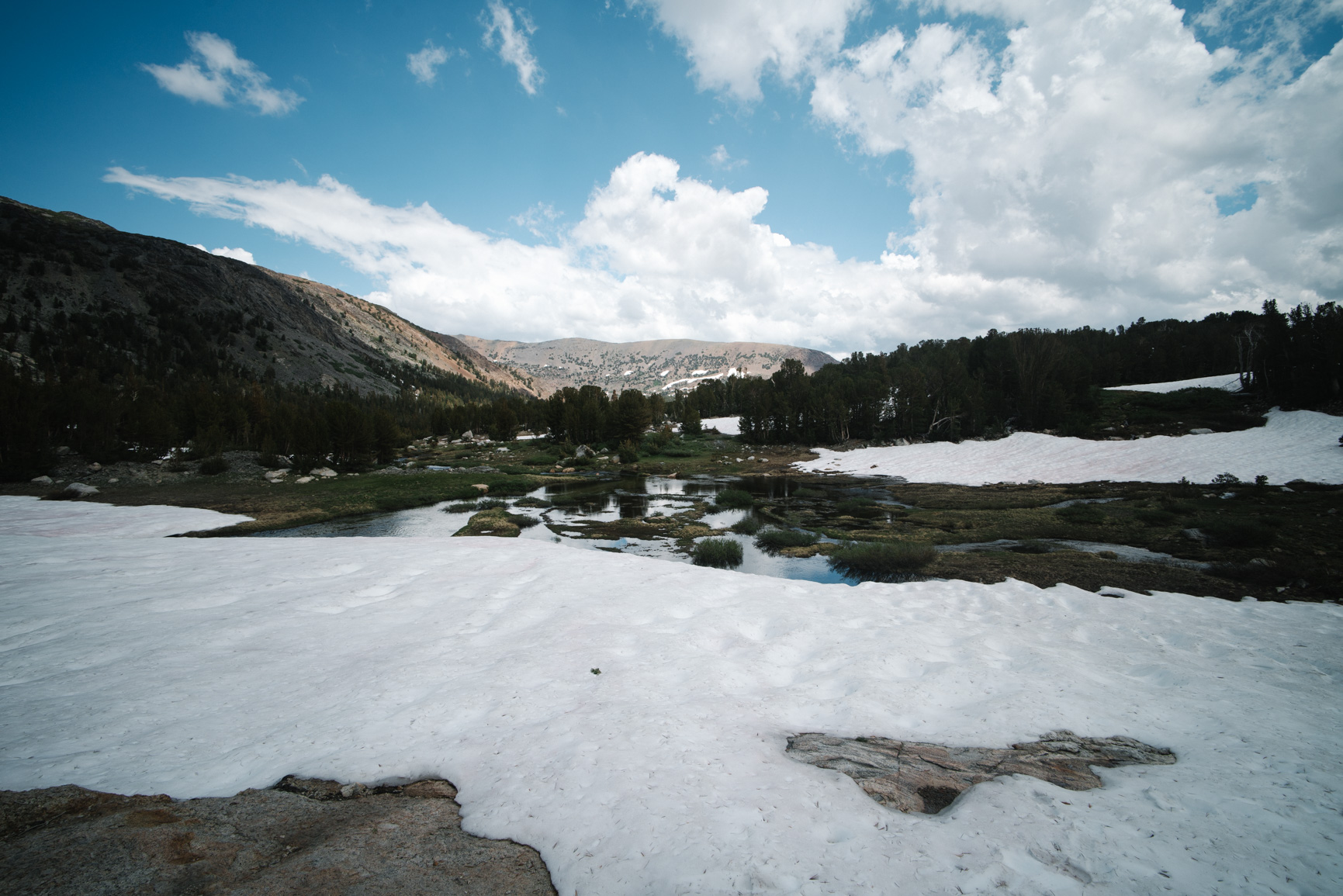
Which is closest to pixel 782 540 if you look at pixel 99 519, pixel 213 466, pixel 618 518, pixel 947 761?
pixel 618 518

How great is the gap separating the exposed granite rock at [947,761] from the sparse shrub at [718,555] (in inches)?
386

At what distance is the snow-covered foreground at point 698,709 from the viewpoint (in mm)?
3238

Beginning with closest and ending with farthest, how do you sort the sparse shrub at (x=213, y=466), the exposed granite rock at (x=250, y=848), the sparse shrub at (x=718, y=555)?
the exposed granite rock at (x=250, y=848) → the sparse shrub at (x=718, y=555) → the sparse shrub at (x=213, y=466)

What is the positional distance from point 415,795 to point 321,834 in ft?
2.29

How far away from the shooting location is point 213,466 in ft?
101

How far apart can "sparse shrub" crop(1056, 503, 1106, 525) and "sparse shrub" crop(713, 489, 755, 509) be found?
14.1m

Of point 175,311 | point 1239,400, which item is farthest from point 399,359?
point 1239,400

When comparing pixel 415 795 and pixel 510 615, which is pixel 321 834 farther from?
pixel 510 615

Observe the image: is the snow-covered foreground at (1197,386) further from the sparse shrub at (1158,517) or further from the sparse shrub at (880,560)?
the sparse shrub at (880,560)

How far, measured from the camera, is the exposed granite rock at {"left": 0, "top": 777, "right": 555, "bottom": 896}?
2.79 meters

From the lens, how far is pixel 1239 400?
151 feet

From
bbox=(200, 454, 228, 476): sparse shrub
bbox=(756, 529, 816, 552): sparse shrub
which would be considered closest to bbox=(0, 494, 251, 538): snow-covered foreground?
bbox=(200, 454, 228, 476): sparse shrub

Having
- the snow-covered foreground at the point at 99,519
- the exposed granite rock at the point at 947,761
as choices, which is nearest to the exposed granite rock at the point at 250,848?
the exposed granite rock at the point at 947,761

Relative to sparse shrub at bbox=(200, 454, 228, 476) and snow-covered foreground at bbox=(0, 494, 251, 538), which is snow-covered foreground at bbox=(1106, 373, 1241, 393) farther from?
sparse shrub at bbox=(200, 454, 228, 476)
